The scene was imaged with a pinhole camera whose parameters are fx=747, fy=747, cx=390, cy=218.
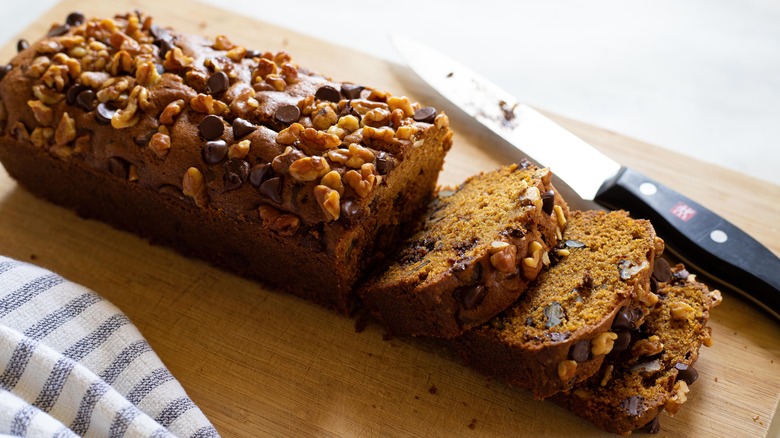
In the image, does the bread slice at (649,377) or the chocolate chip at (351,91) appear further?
the chocolate chip at (351,91)

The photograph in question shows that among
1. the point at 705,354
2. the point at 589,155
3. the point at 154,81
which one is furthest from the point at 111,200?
the point at 705,354

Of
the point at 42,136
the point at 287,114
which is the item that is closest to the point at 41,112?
the point at 42,136

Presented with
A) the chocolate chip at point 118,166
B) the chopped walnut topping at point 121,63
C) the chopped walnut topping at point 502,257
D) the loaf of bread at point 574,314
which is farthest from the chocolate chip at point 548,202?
the chopped walnut topping at point 121,63

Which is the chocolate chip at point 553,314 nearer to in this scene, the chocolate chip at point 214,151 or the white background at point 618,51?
the chocolate chip at point 214,151

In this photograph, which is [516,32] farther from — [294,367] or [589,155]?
[294,367]

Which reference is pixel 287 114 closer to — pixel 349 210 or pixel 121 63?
pixel 349 210

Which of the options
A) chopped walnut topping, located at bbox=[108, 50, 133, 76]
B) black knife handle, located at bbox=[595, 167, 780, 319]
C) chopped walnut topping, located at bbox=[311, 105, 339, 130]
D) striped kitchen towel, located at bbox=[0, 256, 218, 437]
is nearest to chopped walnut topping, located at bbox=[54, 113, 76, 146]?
chopped walnut topping, located at bbox=[108, 50, 133, 76]

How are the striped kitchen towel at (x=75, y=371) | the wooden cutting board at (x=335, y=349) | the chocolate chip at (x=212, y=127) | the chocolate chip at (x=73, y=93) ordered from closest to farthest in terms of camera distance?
the striped kitchen towel at (x=75, y=371) → the wooden cutting board at (x=335, y=349) → the chocolate chip at (x=212, y=127) → the chocolate chip at (x=73, y=93)
